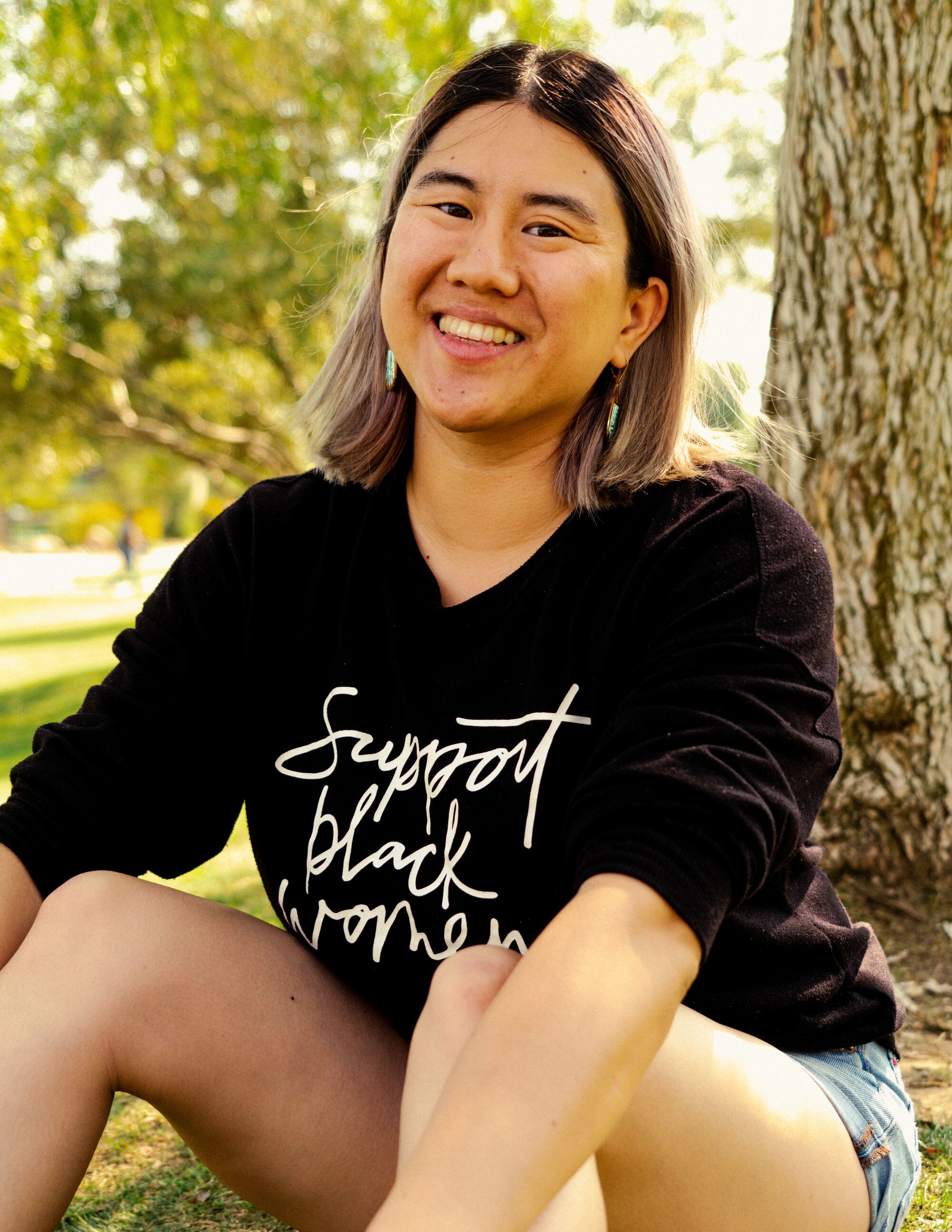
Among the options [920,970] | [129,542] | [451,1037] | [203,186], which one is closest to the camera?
[451,1037]

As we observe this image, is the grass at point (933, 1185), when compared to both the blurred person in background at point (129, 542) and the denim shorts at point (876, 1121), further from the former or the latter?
the blurred person in background at point (129, 542)

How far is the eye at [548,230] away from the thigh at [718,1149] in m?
1.09

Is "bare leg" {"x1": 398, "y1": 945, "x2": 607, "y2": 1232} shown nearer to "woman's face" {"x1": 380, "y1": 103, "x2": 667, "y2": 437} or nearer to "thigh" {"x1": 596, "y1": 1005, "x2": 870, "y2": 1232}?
"thigh" {"x1": 596, "y1": 1005, "x2": 870, "y2": 1232}

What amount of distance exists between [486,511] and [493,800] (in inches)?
19.2

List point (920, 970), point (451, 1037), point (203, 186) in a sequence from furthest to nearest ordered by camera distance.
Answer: point (203, 186) → point (920, 970) → point (451, 1037)

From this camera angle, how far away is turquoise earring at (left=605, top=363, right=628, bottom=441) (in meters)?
1.89

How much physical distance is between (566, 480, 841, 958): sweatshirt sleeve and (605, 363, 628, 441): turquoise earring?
0.90 ft

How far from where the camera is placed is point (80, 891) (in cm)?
162

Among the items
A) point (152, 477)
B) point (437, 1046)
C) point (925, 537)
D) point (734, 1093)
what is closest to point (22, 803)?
point (437, 1046)

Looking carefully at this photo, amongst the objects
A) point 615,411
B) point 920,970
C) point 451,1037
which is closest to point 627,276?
point 615,411

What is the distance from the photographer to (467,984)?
130 centimetres

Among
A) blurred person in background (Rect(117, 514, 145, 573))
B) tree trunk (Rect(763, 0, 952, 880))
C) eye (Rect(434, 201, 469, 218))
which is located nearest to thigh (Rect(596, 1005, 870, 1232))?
eye (Rect(434, 201, 469, 218))

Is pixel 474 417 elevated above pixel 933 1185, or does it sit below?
above

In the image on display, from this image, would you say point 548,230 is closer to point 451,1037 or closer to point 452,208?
point 452,208
